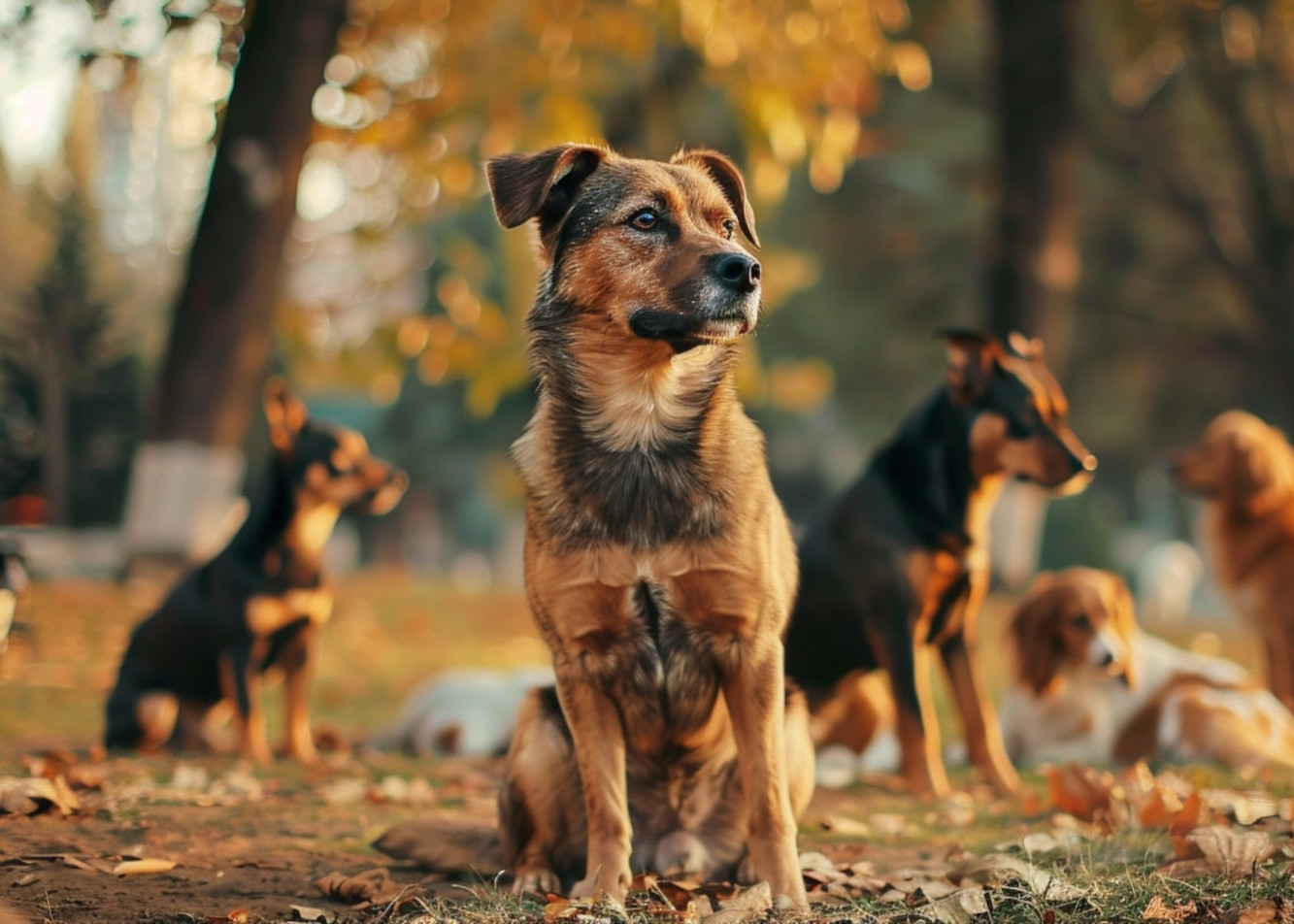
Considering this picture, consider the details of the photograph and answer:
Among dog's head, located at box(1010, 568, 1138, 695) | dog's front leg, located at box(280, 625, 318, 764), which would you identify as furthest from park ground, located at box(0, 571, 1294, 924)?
dog's head, located at box(1010, 568, 1138, 695)

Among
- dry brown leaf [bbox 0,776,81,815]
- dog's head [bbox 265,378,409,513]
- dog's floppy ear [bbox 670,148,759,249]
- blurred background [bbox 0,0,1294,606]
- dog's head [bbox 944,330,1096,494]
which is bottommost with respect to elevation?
dry brown leaf [bbox 0,776,81,815]

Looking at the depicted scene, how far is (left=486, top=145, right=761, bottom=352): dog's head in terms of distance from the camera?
161 inches

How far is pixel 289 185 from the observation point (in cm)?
1012

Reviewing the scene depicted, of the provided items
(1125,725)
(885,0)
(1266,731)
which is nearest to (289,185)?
(885,0)

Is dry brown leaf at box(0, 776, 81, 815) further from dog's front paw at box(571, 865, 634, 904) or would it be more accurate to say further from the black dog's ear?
the black dog's ear

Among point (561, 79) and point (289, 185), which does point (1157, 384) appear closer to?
point (561, 79)

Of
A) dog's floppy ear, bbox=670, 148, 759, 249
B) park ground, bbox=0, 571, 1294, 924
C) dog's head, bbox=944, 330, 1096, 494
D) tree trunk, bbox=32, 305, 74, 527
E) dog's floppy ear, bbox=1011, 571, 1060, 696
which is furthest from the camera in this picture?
tree trunk, bbox=32, 305, 74, 527

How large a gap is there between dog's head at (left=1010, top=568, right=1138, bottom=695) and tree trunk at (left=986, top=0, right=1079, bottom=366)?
706cm

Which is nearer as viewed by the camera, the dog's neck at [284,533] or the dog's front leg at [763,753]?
the dog's front leg at [763,753]

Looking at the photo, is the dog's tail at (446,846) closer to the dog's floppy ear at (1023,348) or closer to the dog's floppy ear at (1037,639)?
the dog's floppy ear at (1023,348)

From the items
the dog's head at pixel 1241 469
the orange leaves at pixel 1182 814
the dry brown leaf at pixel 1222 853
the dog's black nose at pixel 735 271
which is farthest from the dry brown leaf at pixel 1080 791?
the dog's head at pixel 1241 469

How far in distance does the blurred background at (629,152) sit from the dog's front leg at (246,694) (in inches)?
55.5

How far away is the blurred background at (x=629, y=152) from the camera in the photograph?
10.2m

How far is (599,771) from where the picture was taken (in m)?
4.04
